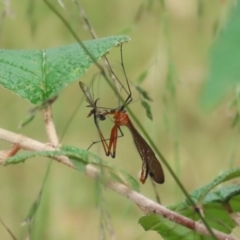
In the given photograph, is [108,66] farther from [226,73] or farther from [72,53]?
[226,73]

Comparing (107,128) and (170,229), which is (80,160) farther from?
(107,128)

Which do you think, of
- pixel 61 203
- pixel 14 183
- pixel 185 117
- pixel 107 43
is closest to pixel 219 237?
pixel 107 43

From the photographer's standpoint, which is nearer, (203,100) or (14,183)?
(203,100)

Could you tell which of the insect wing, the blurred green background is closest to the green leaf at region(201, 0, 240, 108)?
the insect wing

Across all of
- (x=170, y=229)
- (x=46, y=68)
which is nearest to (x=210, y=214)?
(x=170, y=229)

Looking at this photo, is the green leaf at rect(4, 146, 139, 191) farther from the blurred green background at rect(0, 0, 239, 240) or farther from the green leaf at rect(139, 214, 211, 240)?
the blurred green background at rect(0, 0, 239, 240)

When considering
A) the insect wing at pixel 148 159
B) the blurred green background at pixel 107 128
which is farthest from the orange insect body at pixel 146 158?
the blurred green background at pixel 107 128

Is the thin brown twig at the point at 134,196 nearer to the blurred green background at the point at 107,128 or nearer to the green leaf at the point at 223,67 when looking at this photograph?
the green leaf at the point at 223,67

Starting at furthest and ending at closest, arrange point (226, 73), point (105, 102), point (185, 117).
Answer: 1. point (185, 117)
2. point (105, 102)
3. point (226, 73)
